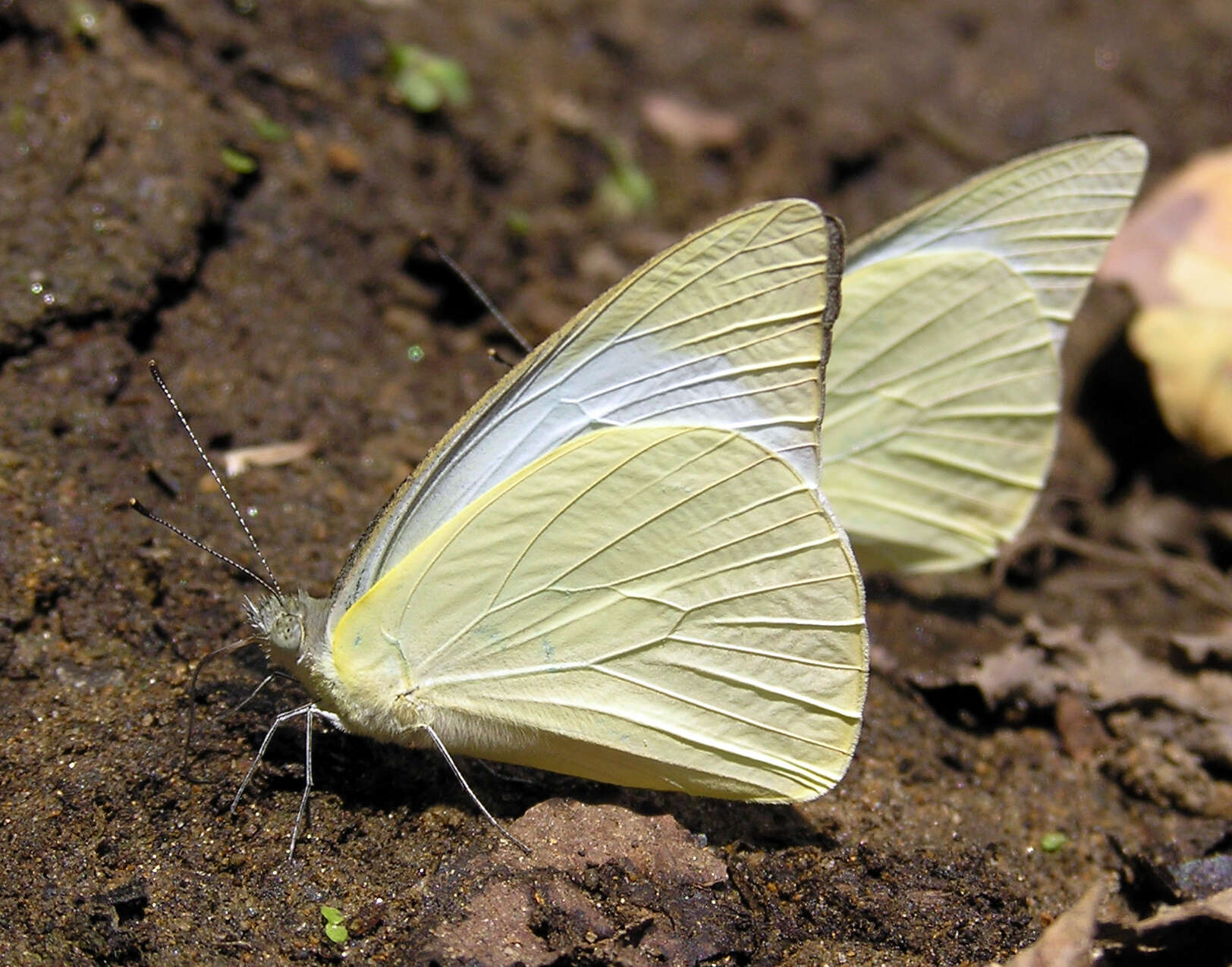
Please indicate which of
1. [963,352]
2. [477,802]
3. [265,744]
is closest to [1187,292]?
[963,352]

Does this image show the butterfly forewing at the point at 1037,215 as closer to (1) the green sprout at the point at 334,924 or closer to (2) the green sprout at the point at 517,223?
(2) the green sprout at the point at 517,223

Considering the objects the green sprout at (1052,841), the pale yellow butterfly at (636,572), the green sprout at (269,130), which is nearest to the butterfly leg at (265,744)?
the pale yellow butterfly at (636,572)

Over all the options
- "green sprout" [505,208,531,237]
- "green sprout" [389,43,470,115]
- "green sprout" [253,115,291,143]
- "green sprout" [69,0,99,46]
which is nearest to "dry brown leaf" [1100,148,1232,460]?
"green sprout" [505,208,531,237]

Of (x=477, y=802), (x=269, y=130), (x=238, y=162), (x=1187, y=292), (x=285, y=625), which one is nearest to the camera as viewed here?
(x=285, y=625)

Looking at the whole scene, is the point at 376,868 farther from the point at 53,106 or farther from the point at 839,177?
the point at 839,177

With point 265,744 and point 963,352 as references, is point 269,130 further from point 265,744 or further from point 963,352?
point 963,352

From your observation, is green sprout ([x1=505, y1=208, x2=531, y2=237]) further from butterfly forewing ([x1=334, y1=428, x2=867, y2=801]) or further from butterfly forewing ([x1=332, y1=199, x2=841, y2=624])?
butterfly forewing ([x1=334, y1=428, x2=867, y2=801])

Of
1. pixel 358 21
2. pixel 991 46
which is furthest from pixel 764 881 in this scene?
pixel 991 46

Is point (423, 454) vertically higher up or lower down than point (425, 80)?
lower down
